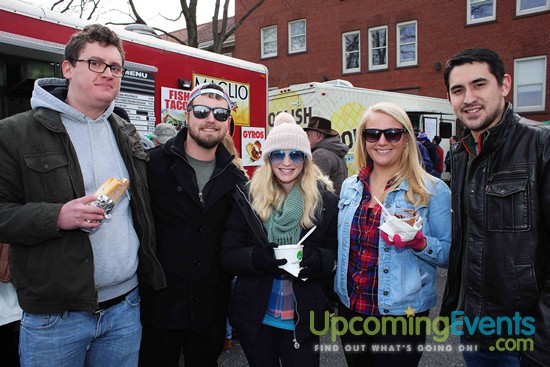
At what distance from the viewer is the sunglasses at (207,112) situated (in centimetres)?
268

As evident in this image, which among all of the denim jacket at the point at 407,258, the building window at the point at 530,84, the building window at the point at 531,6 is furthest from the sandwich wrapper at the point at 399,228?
the building window at the point at 531,6

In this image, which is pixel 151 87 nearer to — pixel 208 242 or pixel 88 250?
pixel 208 242

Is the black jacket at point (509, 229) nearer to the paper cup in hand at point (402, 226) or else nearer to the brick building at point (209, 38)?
the paper cup in hand at point (402, 226)

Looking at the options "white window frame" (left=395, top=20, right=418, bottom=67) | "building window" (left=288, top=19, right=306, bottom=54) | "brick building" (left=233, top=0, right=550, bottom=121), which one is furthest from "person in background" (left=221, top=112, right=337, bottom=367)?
"building window" (left=288, top=19, right=306, bottom=54)

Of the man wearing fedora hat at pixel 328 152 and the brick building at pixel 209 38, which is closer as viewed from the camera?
the man wearing fedora hat at pixel 328 152

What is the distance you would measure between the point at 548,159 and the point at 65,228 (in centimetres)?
225

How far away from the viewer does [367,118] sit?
259cm

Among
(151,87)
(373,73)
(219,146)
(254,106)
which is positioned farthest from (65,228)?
(373,73)

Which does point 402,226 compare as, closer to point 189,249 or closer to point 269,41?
point 189,249

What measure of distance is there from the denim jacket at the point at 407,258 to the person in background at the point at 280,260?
0.12 m

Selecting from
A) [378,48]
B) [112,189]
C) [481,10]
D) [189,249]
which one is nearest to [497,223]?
[189,249]

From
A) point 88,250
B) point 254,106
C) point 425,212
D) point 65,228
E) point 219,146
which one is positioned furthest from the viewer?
point 254,106

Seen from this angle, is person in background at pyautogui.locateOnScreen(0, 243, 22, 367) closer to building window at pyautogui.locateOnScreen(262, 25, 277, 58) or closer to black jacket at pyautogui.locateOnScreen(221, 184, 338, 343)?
black jacket at pyautogui.locateOnScreen(221, 184, 338, 343)

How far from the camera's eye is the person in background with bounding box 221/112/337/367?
2395 millimetres
